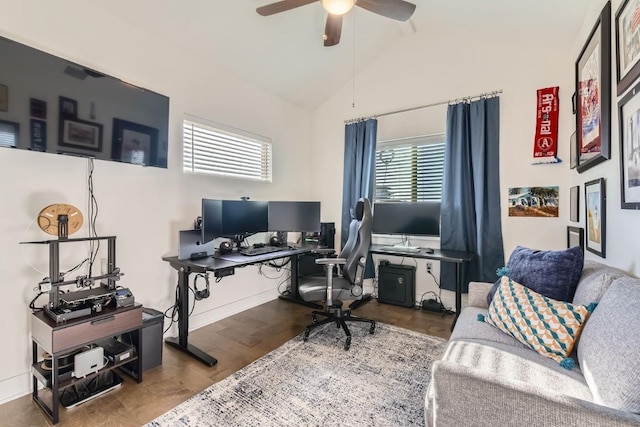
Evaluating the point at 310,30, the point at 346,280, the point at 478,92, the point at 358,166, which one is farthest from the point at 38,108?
the point at 478,92

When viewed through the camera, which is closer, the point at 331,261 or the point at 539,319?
the point at 539,319

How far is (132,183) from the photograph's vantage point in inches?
95.0

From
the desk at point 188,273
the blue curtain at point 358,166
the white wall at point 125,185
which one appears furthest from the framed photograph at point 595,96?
the white wall at point 125,185

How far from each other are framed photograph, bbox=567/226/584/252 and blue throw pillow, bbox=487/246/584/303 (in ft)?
2.14

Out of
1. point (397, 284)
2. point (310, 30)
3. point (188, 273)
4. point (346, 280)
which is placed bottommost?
point (397, 284)

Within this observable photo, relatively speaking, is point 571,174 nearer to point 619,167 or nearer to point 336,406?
point 619,167

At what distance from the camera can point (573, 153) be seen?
8.48 feet

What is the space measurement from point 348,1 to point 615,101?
1678mm

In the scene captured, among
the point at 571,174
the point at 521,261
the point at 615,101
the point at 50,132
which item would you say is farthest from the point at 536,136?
the point at 50,132

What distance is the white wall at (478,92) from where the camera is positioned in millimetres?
2848

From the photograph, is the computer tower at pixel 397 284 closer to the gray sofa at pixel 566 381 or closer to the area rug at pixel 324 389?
the area rug at pixel 324 389

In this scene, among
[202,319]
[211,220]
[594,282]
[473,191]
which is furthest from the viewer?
[473,191]

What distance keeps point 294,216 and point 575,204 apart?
8.58ft

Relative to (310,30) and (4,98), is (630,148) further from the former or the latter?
(4,98)
